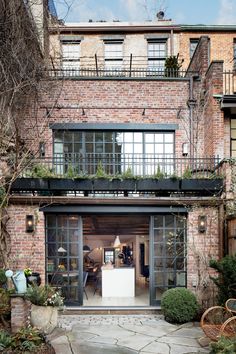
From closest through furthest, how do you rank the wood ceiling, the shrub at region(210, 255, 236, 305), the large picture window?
1. the shrub at region(210, 255, 236, 305)
2. the wood ceiling
3. the large picture window

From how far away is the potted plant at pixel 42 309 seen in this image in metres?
7.03

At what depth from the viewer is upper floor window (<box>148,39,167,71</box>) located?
51.3 ft

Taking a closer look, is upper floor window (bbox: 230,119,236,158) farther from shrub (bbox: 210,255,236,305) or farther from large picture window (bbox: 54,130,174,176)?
shrub (bbox: 210,255,236,305)

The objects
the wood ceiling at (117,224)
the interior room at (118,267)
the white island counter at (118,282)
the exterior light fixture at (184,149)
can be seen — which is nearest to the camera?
the interior room at (118,267)

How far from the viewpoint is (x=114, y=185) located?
9273 mm

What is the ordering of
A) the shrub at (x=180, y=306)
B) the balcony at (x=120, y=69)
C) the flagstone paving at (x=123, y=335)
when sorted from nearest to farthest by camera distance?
the flagstone paving at (x=123, y=335) < the shrub at (x=180, y=306) < the balcony at (x=120, y=69)

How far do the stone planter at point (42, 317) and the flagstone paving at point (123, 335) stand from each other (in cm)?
19

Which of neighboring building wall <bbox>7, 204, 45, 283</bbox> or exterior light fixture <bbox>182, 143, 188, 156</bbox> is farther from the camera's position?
exterior light fixture <bbox>182, 143, 188, 156</bbox>

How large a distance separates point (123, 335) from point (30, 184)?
426 cm

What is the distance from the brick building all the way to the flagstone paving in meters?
1.01

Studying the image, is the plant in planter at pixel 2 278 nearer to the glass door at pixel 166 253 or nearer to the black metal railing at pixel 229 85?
the glass door at pixel 166 253

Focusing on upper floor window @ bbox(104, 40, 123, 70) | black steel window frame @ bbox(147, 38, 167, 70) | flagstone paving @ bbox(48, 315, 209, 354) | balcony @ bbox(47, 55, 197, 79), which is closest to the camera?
flagstone paving @ bbox(48, 315, 209, 354)

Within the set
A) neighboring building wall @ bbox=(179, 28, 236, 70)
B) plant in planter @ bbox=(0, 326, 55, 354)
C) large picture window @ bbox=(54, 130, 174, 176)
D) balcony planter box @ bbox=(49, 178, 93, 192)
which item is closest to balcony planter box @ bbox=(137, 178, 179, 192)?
balcony planter box @ bbox=(49, 178, 93, 192)

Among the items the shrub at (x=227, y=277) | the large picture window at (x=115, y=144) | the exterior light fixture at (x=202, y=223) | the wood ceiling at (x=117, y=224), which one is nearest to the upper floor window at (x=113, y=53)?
the large picture window at (x=115, y=144)
